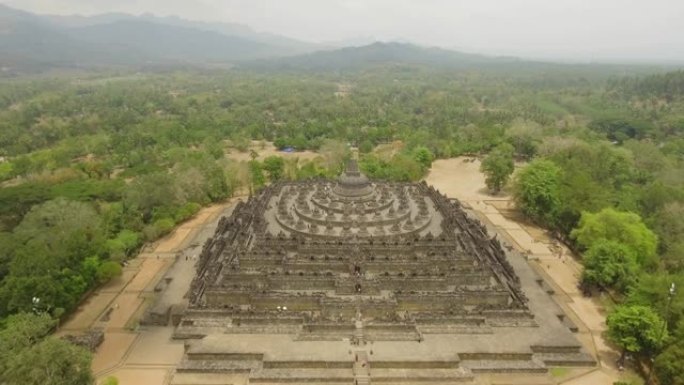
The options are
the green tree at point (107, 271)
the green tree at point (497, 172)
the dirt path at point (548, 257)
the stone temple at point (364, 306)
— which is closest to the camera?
the stone temple at point (364, 306)

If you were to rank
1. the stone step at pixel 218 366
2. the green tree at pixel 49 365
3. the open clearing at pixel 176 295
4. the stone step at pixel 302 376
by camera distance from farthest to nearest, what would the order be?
the open clearing at pixel 176 295
the stone step at pixel 218 366
the stone step at pixel 302 376
the green tree at pixel 49 365

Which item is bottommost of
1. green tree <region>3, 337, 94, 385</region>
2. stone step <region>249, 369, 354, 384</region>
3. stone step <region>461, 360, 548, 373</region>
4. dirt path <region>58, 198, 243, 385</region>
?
dirt path <region>58, 198, 243, 385</region>

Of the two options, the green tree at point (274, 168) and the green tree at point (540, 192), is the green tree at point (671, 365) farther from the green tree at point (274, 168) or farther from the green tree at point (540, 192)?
the green tree at point (274, 168)

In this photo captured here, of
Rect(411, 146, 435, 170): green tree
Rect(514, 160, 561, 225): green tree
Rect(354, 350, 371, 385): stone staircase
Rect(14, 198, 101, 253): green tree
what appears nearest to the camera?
Rect(354, 350, 371, 385): stone staircase

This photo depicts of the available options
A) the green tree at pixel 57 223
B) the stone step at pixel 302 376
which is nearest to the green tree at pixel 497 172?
the stone step at pixel 302 376

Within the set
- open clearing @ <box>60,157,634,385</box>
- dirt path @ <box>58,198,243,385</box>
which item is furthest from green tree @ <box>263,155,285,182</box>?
dirt path @ <box>58,198,243,385</box>

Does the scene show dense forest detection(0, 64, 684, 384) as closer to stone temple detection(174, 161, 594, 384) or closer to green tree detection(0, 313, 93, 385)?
green tree detection(0, 313, 93, 385)
